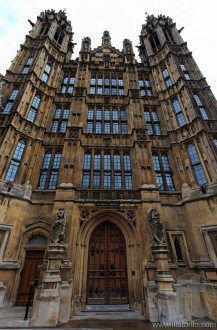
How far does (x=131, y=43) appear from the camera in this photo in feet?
71.7

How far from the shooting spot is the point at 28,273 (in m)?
9.32

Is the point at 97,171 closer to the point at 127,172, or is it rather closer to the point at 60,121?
the point at 127,172

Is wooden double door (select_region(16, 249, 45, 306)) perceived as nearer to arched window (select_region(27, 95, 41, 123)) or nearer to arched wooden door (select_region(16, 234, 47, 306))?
arched wooden door (select_region(16, 234, 47, 306))

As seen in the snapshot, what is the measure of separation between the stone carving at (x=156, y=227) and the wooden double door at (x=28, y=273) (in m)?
6.74

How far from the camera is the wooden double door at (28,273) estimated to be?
8.76 metres

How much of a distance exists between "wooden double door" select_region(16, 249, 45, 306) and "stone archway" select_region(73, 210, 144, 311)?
2.48m

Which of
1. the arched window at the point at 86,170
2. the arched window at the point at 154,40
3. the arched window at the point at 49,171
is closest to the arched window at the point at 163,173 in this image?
the arched window at the point at 86,170

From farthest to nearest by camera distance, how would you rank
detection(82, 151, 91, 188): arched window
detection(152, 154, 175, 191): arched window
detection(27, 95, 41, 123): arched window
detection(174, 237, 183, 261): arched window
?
detection(27, 95, 41, 123): arched window, detection(152, 154, 175, 191): arched window, detection(82, 151, 91, 188): arched window, detection(174, 237, 183, 261): arched window

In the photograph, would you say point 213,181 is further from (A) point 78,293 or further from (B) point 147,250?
(A) point 78,293

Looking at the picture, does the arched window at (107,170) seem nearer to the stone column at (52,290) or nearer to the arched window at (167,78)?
the stone column at (52,290)

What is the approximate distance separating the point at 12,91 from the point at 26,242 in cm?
1294

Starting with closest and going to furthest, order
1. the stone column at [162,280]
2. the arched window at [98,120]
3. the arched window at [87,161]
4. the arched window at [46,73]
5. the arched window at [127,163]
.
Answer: the stone column at [162,280] → the arched window at [87,161] → the arched window at [127,163] → the arched window at [98,120] → the arched window at [46,73]

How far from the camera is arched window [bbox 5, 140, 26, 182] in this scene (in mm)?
11148

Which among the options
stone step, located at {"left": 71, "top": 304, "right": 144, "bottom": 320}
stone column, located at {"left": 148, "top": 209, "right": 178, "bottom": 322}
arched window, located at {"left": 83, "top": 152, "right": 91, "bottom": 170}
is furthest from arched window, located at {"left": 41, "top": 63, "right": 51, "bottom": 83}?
stone step, located at {"left": 71, "top": 304, "right": 144, "bottom": 320}
